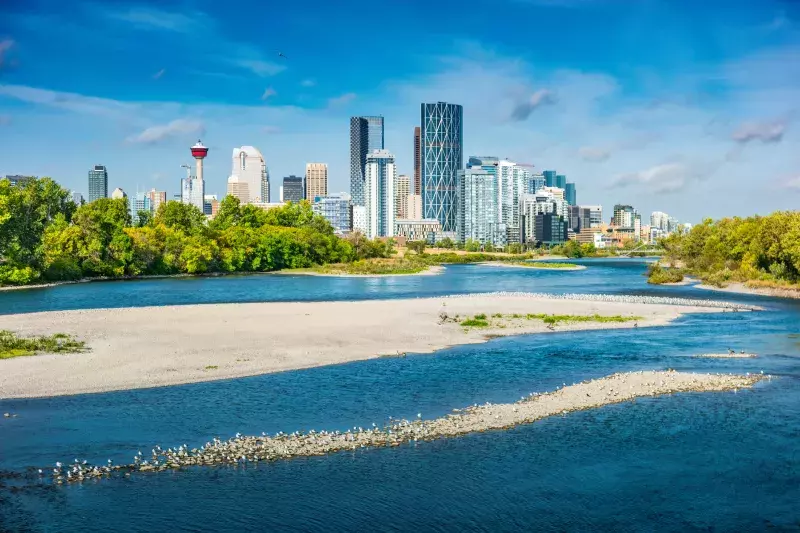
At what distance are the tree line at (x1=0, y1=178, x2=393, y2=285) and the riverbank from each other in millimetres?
44750

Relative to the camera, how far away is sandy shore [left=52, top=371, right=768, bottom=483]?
927 inches

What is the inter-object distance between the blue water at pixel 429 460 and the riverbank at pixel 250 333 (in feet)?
8.81

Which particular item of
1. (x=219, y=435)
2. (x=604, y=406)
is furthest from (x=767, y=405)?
(x=219, y=435)

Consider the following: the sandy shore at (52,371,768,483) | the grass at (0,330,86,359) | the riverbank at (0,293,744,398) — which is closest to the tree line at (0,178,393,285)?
the riverbank at (0,293,744,398)

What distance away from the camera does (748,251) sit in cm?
10450

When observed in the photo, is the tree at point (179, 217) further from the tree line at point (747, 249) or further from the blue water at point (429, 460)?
the blue water at point (429, 460)

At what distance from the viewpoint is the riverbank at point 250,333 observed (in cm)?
3638

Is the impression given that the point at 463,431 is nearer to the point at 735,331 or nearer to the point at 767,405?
the point at 767,405

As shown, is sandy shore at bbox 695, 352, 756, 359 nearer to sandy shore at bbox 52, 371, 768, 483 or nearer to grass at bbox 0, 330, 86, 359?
sandy shore at bbox 52, 371, 768, 483

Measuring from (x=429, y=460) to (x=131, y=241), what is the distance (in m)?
116

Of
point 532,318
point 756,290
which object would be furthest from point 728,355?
point 756,290

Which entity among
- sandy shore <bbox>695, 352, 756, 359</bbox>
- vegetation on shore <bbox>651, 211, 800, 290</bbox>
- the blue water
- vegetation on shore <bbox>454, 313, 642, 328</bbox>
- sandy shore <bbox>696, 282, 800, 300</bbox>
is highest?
vegetation on shore <bbox>651, 211, 800, 290</bbox>

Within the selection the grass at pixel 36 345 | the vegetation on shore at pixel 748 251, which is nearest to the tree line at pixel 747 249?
the vegetation on shore at pixel 748 251

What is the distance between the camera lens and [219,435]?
26516 mm
